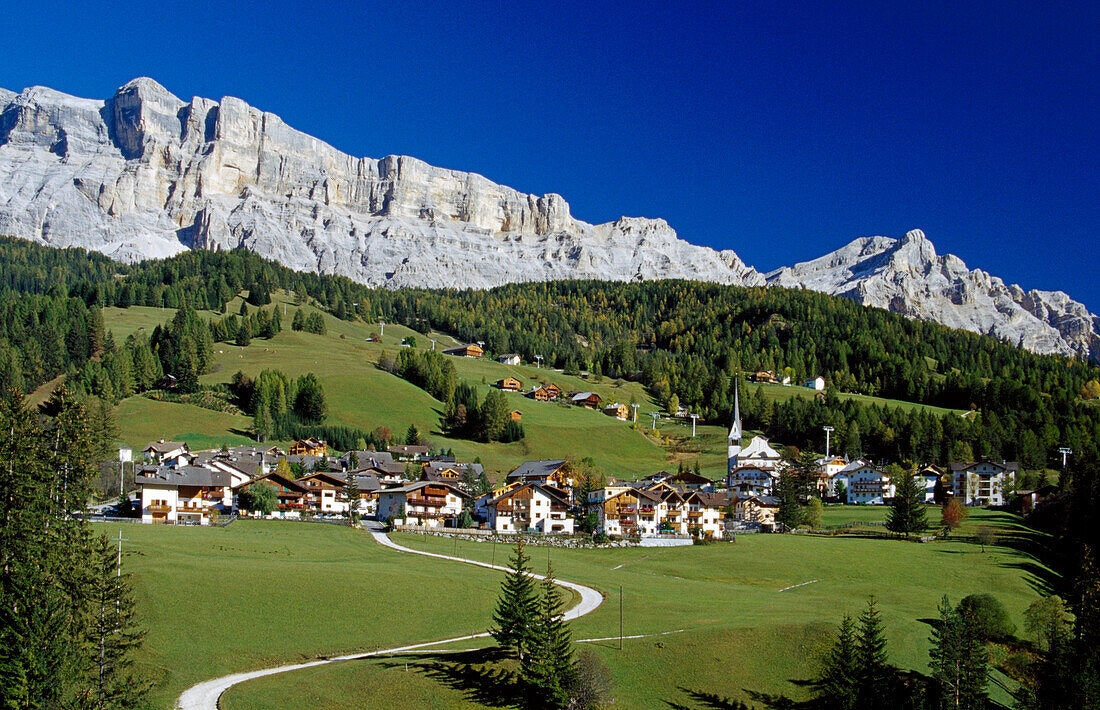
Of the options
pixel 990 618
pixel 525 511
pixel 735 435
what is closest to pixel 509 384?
pixel 735 435

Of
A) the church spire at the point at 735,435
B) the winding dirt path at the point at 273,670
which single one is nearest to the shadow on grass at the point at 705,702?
the winding dirt path at the point at 273,670

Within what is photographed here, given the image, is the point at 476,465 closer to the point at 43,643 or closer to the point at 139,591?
the point at 139,591

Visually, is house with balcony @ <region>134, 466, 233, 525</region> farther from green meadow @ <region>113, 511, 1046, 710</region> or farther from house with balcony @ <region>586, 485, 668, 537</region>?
house with balcony @ <region>586, 485, 668, 537</region>

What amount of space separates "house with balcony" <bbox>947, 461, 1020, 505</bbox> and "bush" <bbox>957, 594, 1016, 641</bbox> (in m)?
71.1

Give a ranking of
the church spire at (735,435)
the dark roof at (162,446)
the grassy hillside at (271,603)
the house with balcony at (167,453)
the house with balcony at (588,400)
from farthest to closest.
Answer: the house with balcony at (588,400) < the church spire at (735,435) < the dark roof at (162,446) < the house with balcony at (167,453) < the grassy hillside at (271,603)

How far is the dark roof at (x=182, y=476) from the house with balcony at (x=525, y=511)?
28.0 m

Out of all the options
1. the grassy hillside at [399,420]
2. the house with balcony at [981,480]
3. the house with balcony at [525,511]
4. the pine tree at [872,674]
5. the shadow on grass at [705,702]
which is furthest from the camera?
the grassy hillside at [399,420]

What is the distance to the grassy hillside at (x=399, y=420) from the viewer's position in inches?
5295

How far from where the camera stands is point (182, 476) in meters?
87.9

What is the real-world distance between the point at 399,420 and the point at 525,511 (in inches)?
2378

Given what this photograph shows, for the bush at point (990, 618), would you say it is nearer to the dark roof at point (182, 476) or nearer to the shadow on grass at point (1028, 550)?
the shadow on grass at point (1028, 550)

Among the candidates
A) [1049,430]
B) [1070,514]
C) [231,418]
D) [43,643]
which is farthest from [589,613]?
[1049,430]

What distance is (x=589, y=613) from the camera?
50281 millimetres

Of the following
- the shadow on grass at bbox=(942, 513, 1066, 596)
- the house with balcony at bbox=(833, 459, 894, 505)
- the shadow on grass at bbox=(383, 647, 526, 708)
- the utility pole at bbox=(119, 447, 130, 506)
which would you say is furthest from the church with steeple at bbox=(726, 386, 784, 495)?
the shadow on grass at bbox=(383, 647, 526, 708)
